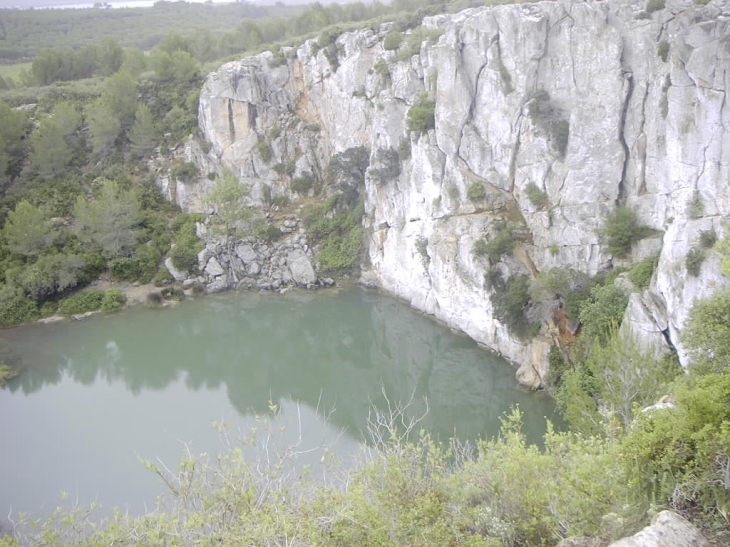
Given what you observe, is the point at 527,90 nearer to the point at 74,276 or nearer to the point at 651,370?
the point at 651,370

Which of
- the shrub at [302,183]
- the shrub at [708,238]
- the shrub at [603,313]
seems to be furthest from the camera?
the shrub at [302,183]

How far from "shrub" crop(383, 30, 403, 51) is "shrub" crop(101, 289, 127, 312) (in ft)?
59.1

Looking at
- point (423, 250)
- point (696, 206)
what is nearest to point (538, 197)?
point (423, 250)

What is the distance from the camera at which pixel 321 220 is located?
109ft

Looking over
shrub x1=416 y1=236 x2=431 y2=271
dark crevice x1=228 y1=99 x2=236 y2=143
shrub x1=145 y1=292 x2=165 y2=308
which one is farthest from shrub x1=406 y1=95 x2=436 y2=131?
shrub x1=145 y1=292 x2=165 y2=308

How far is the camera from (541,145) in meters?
24.1

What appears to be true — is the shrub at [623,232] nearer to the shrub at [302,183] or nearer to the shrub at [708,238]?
the shrub at [708,238]

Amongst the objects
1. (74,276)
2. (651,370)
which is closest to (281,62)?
(74,276)

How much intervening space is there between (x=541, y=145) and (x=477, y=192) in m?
3.04

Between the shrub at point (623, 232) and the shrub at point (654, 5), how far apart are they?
681 centimetres

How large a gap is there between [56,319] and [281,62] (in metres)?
18.8

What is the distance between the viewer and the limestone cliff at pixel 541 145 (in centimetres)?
1884

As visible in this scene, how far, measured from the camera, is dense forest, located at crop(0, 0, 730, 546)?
721 centimetres

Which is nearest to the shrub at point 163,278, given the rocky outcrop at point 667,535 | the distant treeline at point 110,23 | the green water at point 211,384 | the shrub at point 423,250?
the green water at point 211,384
